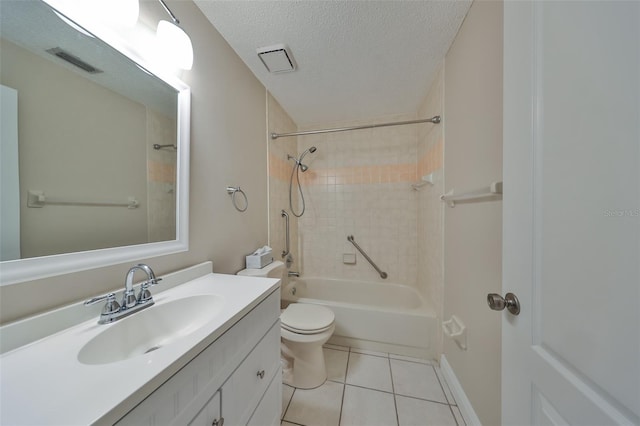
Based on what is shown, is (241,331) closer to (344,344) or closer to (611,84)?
(611,84)

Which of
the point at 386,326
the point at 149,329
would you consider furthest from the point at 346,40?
the point at 386,326

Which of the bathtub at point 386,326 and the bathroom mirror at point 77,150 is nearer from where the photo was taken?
the bathroom mirror at point 77,150

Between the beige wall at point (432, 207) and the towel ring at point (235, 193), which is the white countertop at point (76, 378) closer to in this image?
the towel ring at point (235, 193)

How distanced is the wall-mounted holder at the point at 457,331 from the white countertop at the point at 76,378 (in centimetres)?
125

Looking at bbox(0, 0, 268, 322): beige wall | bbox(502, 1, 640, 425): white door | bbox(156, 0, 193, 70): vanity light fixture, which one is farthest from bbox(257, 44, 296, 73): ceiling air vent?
bbox(502, 1, 640, 425): white door

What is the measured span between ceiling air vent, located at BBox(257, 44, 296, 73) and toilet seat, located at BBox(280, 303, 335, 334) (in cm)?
181

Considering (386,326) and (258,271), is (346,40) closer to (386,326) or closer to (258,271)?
(258,271)

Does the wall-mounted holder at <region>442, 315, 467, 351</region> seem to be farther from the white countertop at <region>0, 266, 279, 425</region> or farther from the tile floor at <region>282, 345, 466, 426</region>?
the white countertop at <region>0, 266, 279, 425</region>

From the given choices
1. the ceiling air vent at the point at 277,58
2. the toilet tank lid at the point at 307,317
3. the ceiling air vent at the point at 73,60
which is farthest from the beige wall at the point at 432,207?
the ceiling air vent at the point at 73,60

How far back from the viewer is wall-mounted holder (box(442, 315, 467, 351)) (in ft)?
3.81

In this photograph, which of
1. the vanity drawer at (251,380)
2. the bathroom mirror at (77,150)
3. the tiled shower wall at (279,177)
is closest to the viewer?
the bathroom mirror at (77,150)

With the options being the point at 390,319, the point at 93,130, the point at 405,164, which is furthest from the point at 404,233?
the point at 93,130

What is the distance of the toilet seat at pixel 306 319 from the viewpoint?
1.35 meters

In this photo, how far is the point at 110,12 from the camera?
0.70 m
